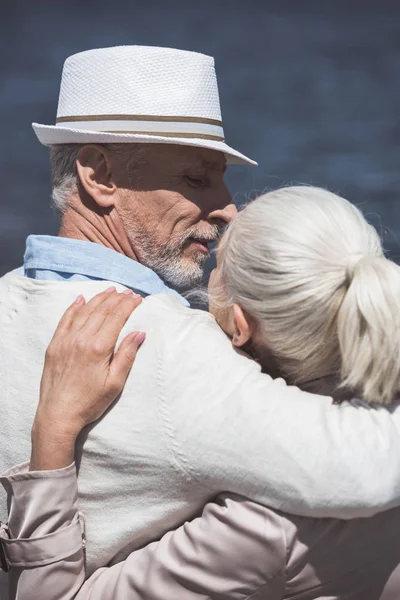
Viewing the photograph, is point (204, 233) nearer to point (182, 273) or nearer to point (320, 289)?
point (182, 273)

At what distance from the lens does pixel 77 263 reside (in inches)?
91.0

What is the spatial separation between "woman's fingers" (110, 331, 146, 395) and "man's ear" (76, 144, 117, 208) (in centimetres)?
69

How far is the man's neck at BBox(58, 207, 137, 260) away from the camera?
2621mm

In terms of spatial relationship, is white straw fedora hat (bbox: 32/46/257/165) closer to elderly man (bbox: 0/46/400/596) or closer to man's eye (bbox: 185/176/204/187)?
elderly man (bbox: 0/46/400/596)

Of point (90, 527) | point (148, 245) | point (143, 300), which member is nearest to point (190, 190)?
point (148, 245)

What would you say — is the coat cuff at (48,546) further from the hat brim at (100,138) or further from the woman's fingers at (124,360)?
the hat brim at (100,138)

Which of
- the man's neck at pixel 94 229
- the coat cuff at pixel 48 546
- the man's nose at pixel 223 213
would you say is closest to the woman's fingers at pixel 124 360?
the coat cuff at pixel 48 546

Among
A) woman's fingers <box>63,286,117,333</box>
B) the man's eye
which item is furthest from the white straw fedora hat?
woman's fingers <box>63,286,117,333</box>

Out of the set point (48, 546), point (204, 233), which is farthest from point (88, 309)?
point (204, 233)

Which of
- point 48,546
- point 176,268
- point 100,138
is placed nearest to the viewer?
point 48,546

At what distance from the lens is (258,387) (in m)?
1.93

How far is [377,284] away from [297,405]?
305mm

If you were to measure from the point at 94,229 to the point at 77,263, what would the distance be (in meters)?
0.34

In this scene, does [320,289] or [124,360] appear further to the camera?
[124,360]
